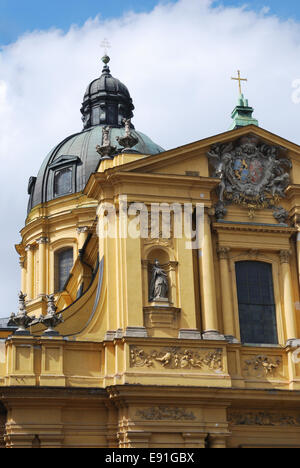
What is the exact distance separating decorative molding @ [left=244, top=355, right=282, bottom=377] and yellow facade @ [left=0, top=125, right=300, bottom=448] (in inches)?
1.1

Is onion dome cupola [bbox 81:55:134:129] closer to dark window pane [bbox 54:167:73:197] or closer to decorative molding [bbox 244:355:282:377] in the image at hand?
dark window pane [bbox 54:167:73:197]

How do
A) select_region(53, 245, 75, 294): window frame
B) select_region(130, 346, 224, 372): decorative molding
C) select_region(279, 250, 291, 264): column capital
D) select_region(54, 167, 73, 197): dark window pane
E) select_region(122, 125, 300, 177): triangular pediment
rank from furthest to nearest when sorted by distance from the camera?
select_region(54, 167, 73, 197): dark window pane → select_region(53, 245, 75, 294): window frame → select_region(279, 250, 291, 264): column capital → select_region(122, 125, 300, 177): triangular pediment → select_region(130, 346, 224, 372): decorative molding

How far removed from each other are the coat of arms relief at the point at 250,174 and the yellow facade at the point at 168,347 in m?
0.20

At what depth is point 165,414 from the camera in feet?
64.6

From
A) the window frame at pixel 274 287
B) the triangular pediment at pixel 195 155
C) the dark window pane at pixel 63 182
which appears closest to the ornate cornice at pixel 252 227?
the window frame at pixel 274 287

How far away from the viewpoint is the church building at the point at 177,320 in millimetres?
19578

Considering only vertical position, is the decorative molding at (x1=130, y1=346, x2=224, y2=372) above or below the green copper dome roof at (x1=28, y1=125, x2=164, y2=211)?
below

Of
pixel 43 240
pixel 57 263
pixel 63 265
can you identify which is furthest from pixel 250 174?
pixel 43 240

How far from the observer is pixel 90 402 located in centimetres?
1984

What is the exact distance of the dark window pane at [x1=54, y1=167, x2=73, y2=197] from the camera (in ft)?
115

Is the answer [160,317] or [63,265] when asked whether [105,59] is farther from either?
[160,317]

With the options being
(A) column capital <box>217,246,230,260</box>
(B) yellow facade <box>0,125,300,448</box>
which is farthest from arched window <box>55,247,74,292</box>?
(A) column capital <box>217,246,230,260</box>
